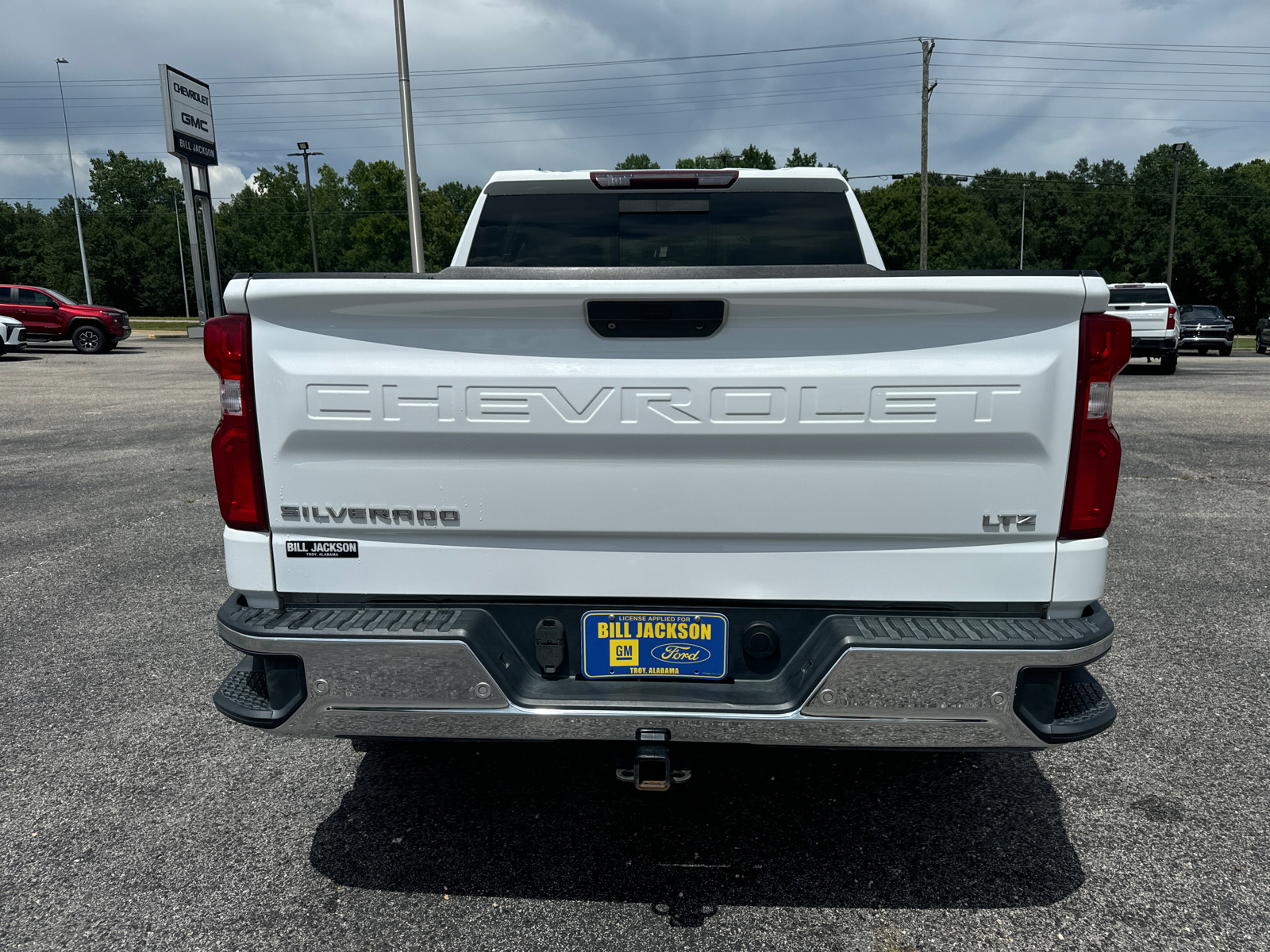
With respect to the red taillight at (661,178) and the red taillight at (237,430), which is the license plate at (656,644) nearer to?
the red taillight at (237,430)

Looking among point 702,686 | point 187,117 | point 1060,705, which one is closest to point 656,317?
point 702,686

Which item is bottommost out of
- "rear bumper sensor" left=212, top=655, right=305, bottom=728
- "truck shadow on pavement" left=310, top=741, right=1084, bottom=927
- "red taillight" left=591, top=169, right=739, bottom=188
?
"truck shadow on pavement" left=310, top=741, right=1084, bottom=927

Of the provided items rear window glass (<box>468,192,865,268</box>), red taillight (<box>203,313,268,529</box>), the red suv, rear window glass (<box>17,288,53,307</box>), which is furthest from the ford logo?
rear window glass (<box>17,288,53,307</box>)

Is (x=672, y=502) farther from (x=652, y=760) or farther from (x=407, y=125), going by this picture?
(x=407, y=125)

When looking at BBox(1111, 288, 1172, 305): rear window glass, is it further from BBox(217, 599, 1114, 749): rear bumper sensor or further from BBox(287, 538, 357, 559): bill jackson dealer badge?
BBox(287, 538, 357, 559): bill jackson dealer badge

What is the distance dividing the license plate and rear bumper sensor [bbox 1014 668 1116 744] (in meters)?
0.75

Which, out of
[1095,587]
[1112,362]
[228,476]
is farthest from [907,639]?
[228,476]

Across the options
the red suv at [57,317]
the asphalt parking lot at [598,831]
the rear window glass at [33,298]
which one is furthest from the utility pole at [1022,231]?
the asphalt parking lot at [598,831]

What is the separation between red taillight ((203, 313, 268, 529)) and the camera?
2.29 m

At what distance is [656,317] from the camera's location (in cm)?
223

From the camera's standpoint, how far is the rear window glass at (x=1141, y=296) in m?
20.8

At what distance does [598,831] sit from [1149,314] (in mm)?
21487

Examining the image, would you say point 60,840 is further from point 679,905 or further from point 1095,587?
point 1095,587

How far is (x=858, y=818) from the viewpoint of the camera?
3.01 m
